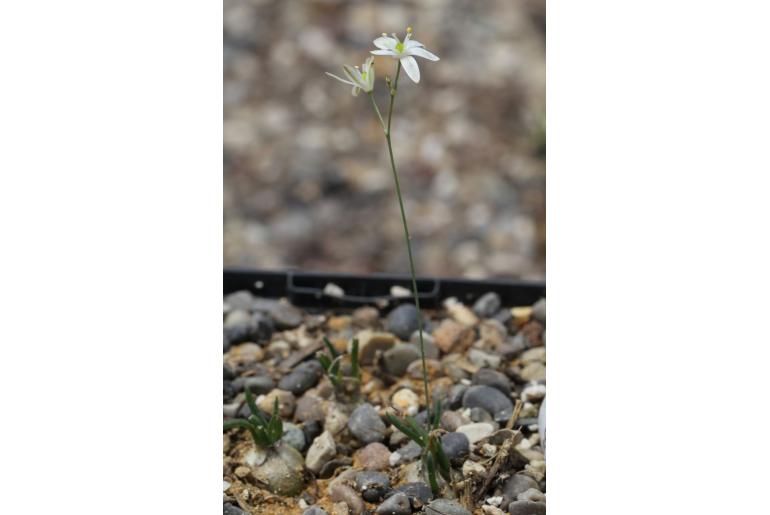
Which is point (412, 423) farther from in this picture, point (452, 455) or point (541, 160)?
point (541, 160)

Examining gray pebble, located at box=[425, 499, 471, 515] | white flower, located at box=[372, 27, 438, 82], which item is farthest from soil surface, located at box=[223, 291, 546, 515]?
white flower, located at box=[372, 27, 438, 82]

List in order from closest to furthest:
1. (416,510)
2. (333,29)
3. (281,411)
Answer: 1. (416,510)
2. (281,411)
3. (333,29)

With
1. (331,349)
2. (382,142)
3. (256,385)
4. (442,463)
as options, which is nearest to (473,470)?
(442,463)

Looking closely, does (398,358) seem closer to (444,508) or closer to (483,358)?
(483,358)

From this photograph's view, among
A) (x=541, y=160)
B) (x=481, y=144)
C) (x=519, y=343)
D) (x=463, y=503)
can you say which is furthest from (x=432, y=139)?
(x=463, y=503)

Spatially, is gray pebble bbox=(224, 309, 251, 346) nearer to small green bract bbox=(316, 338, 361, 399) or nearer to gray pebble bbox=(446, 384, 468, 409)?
small green bract bbox=(316, 338, 361, 399)
